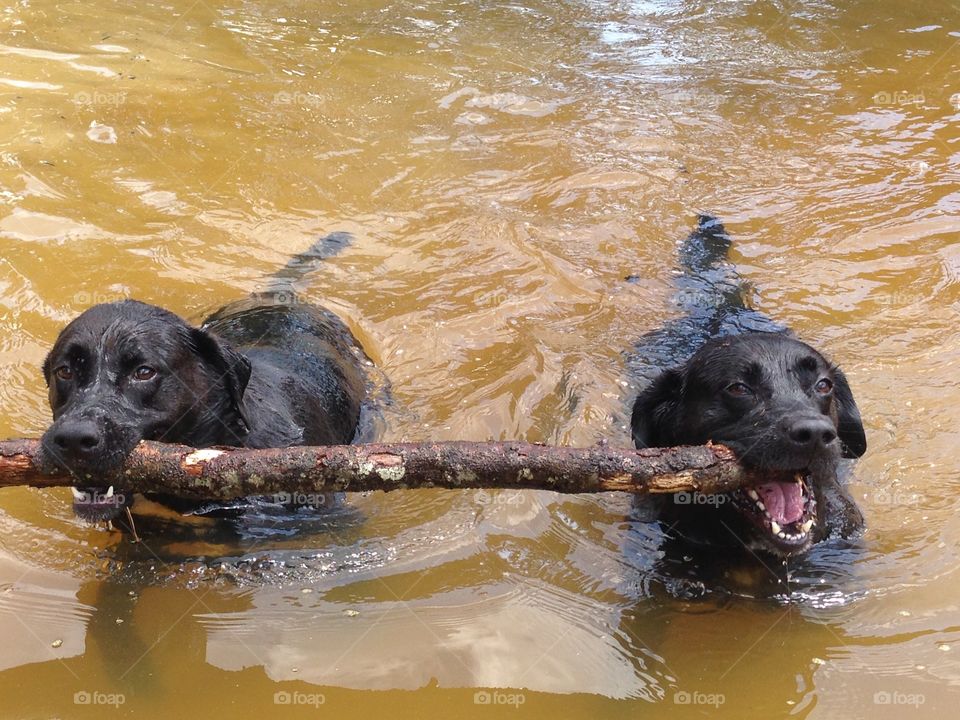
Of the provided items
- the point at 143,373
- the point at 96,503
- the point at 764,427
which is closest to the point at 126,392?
the point at 143,373

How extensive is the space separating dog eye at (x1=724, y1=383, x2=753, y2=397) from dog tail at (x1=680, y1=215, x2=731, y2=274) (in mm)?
3135

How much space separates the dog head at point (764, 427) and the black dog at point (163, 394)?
6.80ft

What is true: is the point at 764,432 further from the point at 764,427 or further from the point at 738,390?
the point at 738,390

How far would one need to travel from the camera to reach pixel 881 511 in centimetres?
586

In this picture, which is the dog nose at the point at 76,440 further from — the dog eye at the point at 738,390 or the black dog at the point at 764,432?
the dog eye at the point at 738,390

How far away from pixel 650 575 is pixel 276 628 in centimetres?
198

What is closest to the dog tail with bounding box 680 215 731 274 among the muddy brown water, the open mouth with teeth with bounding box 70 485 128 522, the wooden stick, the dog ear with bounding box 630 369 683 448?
the muddy brown water

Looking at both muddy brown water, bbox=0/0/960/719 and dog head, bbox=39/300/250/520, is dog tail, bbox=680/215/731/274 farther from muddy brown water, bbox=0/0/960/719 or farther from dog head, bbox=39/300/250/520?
dog head, bbox=39/300/250/520

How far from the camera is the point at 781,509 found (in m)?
4.79

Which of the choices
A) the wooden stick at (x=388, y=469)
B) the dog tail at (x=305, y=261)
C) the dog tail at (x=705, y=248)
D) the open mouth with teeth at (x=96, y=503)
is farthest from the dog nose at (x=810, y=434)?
the dog tail at (x=305, y=261)

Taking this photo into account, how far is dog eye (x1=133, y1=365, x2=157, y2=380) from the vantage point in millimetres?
4770

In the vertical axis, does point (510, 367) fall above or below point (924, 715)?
below

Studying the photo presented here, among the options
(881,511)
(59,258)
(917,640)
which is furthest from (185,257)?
(917,640)

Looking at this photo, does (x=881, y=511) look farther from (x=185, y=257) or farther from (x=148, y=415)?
(x=185, y=257)
